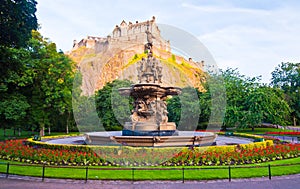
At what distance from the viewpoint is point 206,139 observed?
18141 millimetres

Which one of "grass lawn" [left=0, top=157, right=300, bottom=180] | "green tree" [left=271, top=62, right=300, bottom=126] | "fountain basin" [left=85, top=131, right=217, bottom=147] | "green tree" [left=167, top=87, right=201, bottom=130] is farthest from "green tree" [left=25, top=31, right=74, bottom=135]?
"green tree" [left=271, top=62, right=300, bottom=126]

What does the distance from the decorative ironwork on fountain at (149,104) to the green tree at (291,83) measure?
46841 millimetres

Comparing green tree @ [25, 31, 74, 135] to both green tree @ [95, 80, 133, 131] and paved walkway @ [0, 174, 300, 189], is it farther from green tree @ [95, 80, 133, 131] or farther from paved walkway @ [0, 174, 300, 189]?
paved walkway @ [0, 174, 300, 189]

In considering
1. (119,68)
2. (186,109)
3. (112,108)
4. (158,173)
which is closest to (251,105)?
(186,109)

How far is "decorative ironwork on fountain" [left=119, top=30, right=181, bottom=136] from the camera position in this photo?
20234 mm

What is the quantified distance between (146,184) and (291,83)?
65669 millimetres

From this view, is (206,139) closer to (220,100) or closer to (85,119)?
(220,100)

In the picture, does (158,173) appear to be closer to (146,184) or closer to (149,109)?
(146,184)

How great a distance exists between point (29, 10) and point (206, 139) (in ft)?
45.3

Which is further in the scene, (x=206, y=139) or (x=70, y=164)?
(x=206, y=139)

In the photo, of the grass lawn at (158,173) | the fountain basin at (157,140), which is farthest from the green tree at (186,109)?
the grass lawn at (158,173)

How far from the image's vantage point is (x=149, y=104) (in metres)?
21.2

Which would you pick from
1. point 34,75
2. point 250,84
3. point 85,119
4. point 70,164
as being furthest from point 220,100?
point 70,164

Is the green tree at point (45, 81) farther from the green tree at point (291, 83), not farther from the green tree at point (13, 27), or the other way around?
the green tree at point (291, 83)
